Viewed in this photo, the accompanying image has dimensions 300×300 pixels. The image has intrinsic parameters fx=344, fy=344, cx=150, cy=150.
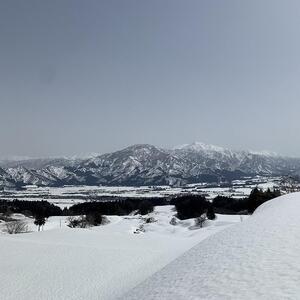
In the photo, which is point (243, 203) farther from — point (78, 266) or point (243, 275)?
point (243, 275)

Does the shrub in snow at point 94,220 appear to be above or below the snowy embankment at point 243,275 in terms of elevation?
below

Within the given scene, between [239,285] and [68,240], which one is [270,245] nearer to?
[239,285]

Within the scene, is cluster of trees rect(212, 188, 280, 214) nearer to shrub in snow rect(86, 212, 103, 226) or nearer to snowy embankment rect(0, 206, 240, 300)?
shrub in snow rect(86, 212, 103, 226)

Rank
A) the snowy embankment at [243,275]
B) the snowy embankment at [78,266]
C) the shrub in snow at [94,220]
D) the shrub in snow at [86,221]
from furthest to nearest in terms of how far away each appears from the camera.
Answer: the shrub in snow at [94,220] < the shrub in snow at [86,221] < the snowy embankment at [78,266] < the snowy embankment at [243,275]

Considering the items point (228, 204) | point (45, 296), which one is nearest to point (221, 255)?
point (45, 296)

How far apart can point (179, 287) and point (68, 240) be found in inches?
1627

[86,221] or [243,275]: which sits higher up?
[243,275]

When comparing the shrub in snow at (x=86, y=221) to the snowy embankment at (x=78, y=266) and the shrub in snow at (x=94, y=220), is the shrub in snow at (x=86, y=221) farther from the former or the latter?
the snowy embankment at (x=78, y=266)

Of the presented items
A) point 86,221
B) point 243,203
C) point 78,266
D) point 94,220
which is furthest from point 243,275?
point 243,203

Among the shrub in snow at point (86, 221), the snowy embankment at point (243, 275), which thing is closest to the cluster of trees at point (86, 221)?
the shrub in snow at point (86, 221)

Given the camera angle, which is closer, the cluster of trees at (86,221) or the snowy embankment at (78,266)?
the snowy embankment at (78,266)

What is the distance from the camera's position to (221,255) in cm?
1983

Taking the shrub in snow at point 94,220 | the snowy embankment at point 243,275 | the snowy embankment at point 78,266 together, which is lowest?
the shrub in snow at point 94,220

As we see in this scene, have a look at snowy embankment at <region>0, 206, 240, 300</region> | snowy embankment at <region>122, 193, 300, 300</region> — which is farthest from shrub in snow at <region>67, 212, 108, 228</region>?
snowy embankment at <region>122, 193, 300, 300</region>
